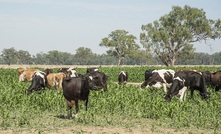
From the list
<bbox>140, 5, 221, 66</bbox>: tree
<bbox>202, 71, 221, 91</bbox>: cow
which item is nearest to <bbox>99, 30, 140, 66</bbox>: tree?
<bbox>140, 5, 221, 66</bbox>: tree

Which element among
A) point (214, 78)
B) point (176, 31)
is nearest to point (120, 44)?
point (176, 31)

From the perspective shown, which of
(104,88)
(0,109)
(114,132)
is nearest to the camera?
(114,132)

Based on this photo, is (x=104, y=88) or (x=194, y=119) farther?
(x=104, y=88)

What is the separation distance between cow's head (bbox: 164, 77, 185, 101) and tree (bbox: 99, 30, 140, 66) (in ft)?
297

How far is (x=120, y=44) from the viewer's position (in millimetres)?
112562

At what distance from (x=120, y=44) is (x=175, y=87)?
9587 cm

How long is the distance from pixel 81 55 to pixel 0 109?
157 meters

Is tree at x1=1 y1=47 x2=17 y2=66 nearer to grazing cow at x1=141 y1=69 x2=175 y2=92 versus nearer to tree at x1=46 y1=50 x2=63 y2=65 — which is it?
tree at x1=46 y1=50 x2=63 y2=65

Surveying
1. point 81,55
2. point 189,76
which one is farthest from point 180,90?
point 81,55

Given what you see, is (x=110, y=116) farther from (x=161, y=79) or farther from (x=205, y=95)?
(x=161, y=79)

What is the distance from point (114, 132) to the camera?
33.6ft

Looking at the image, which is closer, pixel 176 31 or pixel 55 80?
pixel 55 80

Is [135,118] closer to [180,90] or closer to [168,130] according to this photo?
[168,130]

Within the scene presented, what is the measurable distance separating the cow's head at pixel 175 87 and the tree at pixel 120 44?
297 feet
